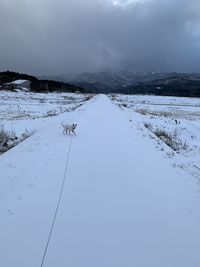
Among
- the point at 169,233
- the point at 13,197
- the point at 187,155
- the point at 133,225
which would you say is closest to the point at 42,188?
the point at 13,197

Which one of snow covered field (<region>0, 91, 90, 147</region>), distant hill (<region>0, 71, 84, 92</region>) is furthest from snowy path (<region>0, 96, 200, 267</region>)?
distant hill (<region>0, 71, 84, 92</region>)

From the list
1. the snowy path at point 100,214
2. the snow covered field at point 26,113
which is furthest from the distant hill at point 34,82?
the snowy path at point 100,214

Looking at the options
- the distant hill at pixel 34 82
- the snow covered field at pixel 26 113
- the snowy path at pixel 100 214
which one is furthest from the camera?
the distant hill at pixel 34 82

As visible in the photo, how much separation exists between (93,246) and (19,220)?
57.4 inches

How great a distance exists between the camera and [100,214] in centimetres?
535

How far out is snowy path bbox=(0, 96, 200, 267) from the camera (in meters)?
4.14

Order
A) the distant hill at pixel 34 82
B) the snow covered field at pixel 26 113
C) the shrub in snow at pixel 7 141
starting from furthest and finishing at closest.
→ 1. the distant hill at pixel 34 82
2. the snow covered field at pixel 26 113
3. the shrub in snow at pixel 7 141

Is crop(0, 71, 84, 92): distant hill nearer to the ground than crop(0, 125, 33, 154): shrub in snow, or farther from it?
farther from it

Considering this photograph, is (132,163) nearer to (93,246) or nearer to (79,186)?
(79,186)

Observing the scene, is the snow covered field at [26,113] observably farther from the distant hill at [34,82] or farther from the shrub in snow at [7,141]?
the distant hill at [34,82]

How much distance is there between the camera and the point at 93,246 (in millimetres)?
4344

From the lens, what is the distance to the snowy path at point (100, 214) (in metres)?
4.14

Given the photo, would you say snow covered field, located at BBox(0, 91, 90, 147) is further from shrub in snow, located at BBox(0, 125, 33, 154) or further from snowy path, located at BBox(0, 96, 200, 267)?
snowy path, located at BBox(0, 96, 200, 267)

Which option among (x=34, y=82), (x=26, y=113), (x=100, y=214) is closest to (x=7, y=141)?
(x=100, y=214)
